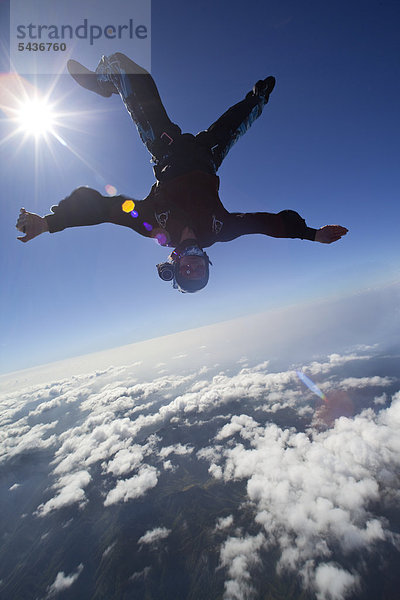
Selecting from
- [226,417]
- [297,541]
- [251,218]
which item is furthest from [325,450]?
[251,218]

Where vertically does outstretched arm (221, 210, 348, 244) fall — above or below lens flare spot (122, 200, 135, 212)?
below

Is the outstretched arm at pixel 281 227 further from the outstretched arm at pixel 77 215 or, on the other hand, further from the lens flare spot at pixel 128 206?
the outstretched arm at pixel 77 215

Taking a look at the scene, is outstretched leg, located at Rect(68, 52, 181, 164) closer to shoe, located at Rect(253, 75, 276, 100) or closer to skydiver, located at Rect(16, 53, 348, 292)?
skydiver, located at Rect(16, 53, 348, 292)

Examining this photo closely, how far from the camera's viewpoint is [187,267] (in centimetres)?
236

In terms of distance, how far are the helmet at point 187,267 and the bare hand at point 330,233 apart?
4.49ft

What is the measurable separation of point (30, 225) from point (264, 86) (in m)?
3.90

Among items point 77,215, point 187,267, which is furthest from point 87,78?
point 187,267

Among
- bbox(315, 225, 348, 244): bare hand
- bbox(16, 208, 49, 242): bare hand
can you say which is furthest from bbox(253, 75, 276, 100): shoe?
bbox(16, 208, 49, 242): bare hand

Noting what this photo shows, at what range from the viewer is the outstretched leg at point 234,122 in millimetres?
3145

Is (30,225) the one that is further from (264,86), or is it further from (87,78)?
(264,86)

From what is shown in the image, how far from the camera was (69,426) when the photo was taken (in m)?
126

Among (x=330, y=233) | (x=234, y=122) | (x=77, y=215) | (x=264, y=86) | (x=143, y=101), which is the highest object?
(x=264, y=86)

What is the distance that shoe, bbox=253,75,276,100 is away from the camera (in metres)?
3.37

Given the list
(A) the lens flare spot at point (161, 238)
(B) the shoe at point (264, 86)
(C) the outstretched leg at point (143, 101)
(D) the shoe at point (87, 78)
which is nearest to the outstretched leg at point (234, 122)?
(B) the shoe at point (264, 86)
